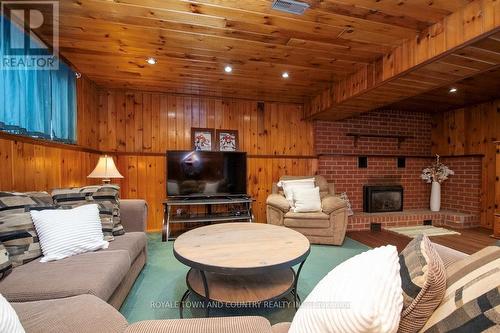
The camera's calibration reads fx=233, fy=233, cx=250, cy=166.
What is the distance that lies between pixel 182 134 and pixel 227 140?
2.46 feet

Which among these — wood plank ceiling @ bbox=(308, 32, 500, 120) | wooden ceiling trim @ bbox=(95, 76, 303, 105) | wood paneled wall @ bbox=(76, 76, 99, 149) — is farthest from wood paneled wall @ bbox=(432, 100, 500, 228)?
wood paneled wall @ bbox=(76, 76, 99, 149)

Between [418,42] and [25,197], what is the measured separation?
10.8 feet

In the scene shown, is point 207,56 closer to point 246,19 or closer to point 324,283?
point 246,19

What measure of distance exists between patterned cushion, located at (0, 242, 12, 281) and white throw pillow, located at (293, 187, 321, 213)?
2.65 m

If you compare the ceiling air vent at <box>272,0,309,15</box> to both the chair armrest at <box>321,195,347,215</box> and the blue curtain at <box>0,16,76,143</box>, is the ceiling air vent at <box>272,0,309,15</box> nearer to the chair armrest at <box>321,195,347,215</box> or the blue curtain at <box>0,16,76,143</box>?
the blue curtain at <box>0,16,76,143</box>

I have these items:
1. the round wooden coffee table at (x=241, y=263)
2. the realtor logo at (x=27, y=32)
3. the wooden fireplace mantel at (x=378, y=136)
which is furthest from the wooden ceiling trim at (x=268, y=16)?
the wooden fireplace mantel at (x=378, y=136)

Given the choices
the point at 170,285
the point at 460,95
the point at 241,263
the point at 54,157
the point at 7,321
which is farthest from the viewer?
the point at 460,95

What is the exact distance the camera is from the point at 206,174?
11.8 feet

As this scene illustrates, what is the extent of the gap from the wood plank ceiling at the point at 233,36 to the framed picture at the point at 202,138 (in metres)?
0.92

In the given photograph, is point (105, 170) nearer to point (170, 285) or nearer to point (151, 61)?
point (151, 61)

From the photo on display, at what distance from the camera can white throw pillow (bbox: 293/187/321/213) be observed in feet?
10.2

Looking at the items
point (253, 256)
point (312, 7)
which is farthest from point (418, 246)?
point (312, 7)

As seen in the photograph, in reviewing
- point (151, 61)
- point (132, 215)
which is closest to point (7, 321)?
point (132, 215)

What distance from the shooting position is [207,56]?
8.27 ft
